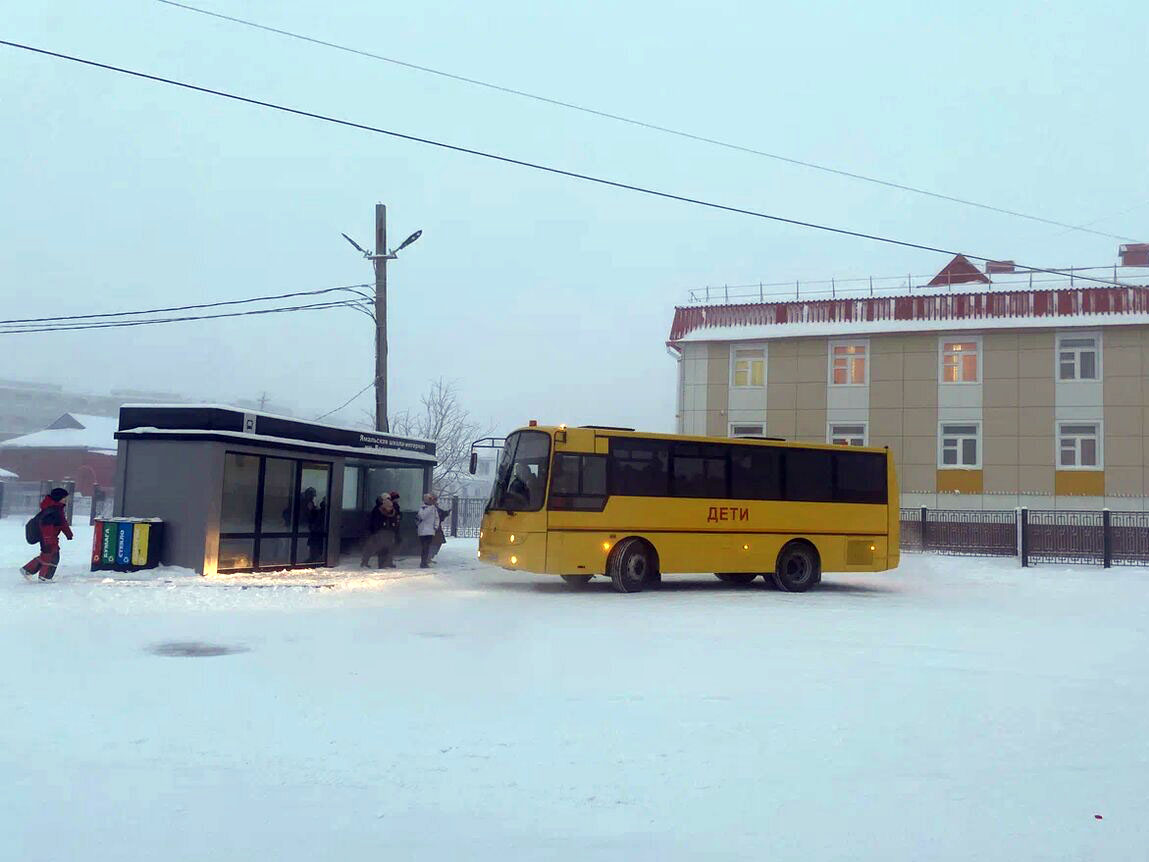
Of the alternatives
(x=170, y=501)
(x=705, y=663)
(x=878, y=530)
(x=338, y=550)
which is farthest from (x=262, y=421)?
(x=878, y=530)

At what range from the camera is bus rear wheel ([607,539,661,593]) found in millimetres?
19109

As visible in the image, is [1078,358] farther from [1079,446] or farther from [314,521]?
[314,521]

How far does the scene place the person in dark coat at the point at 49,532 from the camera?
16.5 m

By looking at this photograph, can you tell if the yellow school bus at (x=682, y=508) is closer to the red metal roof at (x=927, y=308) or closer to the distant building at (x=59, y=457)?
the red metal roof at (x=927, y=308)

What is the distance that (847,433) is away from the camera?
37.0m

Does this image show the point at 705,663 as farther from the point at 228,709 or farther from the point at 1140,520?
the point at 1140,520

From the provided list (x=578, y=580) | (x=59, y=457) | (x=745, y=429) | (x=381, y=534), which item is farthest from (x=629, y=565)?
(x=59, y=457)

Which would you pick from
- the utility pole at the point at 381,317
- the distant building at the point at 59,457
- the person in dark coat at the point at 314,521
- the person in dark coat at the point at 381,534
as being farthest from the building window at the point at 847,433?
the distant building at the point at 59,457

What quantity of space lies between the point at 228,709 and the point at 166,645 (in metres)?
3.34

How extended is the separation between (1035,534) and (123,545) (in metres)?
24.0

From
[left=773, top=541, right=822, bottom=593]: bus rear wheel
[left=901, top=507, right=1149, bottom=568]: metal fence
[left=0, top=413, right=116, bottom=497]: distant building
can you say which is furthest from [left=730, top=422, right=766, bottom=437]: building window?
[left=0, top=413, right=116, bottom=497]: distant building

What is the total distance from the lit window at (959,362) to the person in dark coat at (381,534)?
868 inches

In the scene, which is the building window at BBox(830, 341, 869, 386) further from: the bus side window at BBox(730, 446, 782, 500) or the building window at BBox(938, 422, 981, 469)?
the bus side window at BBox(730, 446, 782, 500)

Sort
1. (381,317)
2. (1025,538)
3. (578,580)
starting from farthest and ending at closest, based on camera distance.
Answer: (1025,538) → (381,317) → (578,580)
